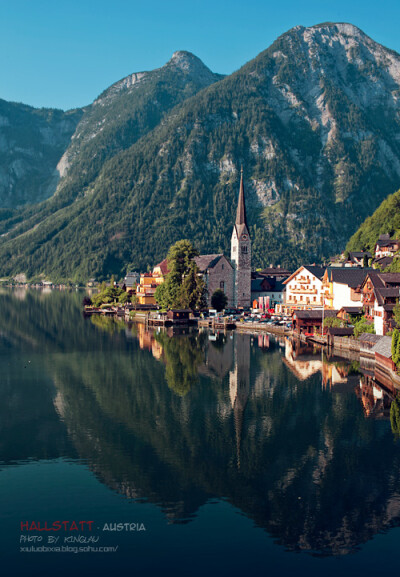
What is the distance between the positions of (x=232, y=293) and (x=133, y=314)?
25231 mm

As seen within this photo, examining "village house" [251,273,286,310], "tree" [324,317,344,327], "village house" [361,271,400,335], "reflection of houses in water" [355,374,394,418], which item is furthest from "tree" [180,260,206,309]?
"reflection of houses in water" [355,374,394,418]

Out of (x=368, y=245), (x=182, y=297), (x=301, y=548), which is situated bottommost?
(x=301, y=548)

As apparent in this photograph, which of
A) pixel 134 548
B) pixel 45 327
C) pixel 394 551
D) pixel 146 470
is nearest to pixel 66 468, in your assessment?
pixel 146 470

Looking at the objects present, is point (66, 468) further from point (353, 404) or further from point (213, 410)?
point (353, 404)

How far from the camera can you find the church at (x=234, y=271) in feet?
450

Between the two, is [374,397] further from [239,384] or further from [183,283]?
[183,283]

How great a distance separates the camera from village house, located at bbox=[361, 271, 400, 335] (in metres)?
73.8

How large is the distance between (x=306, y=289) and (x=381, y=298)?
47526mm

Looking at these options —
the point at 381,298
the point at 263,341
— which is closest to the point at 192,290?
the point at 263,341

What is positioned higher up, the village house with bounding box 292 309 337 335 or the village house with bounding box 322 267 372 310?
the village house with bounding box 322 267 372 310

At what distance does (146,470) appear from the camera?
115ft

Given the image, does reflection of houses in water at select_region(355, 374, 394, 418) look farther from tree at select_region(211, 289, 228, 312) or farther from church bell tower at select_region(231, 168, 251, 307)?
church bell tower at select_region(231, 168, 251, 307)

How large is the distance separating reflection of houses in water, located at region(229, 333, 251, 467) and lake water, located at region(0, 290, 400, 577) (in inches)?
10.6

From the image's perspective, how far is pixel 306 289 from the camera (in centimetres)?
12319
